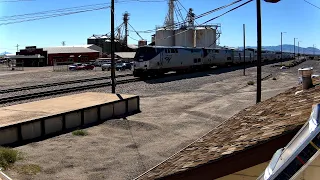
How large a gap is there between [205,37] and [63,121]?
7059 cm

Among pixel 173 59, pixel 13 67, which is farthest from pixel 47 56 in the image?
pixel 173 59

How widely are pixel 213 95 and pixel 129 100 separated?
1017 cm

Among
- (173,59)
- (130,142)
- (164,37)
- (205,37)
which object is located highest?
(164,37)

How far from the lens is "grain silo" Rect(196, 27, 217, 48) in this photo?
8359 centimetres

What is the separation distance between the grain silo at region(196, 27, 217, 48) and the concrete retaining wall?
209 ft

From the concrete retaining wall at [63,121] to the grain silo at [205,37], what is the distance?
63.7 metres

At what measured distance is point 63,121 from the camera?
1658cm

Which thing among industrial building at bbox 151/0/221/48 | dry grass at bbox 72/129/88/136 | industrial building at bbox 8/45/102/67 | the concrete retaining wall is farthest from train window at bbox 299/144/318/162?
industrial building at bbox 8/45/102/67

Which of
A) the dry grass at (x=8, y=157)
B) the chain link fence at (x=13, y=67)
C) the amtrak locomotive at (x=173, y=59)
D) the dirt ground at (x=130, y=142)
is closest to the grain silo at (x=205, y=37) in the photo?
the amtrak locomotive at (x=173, y=59)

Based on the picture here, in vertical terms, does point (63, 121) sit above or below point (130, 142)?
above

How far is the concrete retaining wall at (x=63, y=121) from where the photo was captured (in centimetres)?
1417

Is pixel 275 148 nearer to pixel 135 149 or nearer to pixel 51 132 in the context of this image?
pixel 135 149

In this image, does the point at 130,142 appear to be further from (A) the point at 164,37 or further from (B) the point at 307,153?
(A) the point at 164,37

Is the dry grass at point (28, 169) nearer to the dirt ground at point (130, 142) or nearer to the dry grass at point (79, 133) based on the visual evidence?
the dirt ground at point (130, 142)
